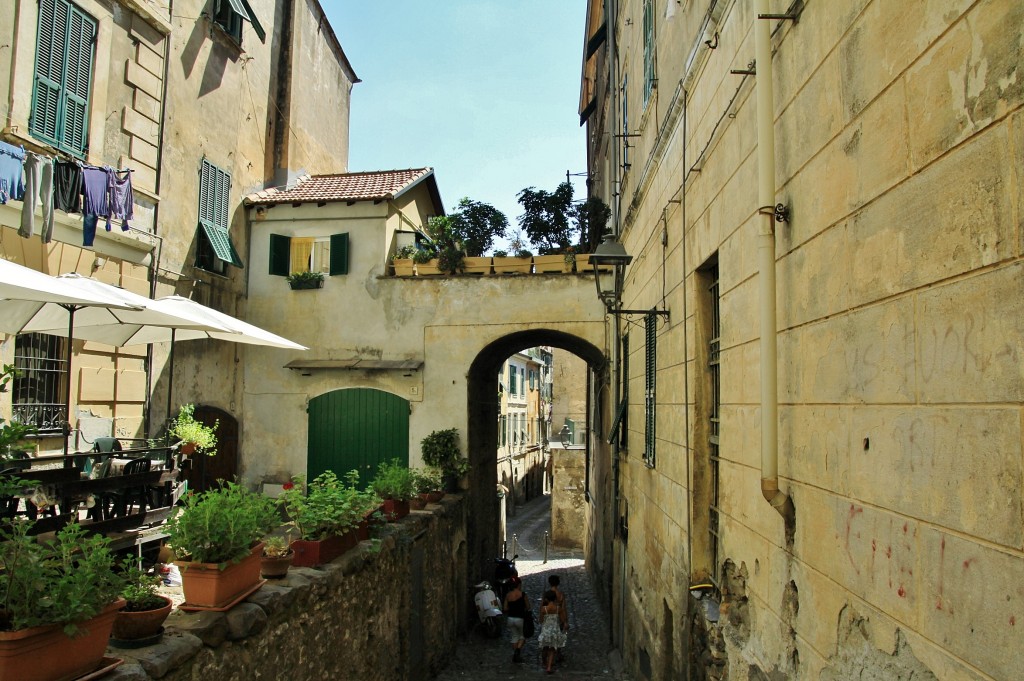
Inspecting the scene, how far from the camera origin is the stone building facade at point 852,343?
2.00 metres

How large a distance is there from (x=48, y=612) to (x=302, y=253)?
12.1 m

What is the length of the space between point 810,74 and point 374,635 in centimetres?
738

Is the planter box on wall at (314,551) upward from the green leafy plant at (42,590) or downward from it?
downward


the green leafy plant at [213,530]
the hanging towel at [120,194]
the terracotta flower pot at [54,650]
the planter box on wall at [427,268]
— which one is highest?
the hanging towel at [120,194]

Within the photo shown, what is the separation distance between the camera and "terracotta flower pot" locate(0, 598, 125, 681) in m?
3.31

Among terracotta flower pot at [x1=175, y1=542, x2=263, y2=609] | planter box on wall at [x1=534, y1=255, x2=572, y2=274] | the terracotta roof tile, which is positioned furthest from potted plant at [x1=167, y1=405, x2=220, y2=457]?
planter box on wall at [x1=534, y1=255, x2=572, y2=274]

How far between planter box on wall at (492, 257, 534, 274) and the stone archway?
4.07 feet

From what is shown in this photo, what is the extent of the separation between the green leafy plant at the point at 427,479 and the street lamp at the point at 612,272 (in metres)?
4.30

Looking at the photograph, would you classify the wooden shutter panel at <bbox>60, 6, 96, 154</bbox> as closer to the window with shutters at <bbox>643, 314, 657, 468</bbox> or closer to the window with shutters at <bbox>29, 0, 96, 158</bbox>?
the window with shutters at <bbox>29, 0, 96, 158</bbox>

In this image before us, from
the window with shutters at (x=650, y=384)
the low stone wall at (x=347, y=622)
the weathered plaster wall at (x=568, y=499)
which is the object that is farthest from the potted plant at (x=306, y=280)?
the weathered plaster wall at (x=568, y=499)

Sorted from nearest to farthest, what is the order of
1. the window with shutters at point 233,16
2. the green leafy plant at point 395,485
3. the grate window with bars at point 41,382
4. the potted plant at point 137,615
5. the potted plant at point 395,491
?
the potted plant at point 137,615 → the grate window with bars at point 41,382 → the potted plant at point 395,491 → the green leafy plant at point 395,485 → the window with shutters at point 233,16

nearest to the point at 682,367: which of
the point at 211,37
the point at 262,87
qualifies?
the point at 211,37

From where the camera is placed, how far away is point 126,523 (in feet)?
20.5

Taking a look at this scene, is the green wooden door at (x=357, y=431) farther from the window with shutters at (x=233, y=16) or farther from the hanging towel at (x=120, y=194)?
the window with shutters at (x=233, y=16)
